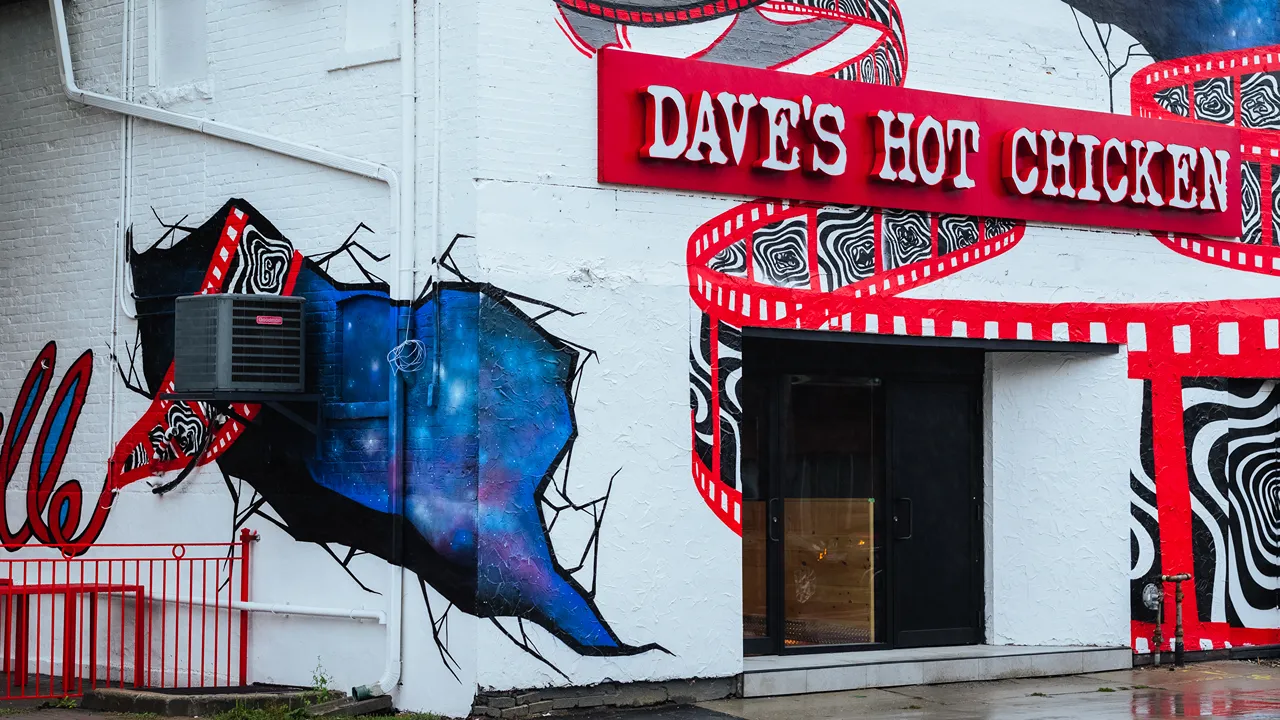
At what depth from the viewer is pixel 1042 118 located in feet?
39.4

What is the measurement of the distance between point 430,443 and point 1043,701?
184 inches

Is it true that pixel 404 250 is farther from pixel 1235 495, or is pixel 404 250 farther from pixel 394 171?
pixel 1235 495

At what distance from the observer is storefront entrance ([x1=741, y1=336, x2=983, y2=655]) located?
1155 centimetres

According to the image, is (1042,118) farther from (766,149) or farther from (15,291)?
(15,291)

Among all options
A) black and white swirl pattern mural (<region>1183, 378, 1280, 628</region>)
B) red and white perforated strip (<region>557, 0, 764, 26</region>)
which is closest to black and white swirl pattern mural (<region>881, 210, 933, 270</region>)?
red and white perforated strip (<region>557, 0, 764, 26</region>)

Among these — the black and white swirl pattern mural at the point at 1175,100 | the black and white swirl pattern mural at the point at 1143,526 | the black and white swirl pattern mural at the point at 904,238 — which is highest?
the black and white swirl pattern mural at the point at 1175,100

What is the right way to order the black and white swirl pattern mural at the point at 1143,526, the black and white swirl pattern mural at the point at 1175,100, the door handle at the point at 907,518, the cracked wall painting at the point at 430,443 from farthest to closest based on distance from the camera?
the black and white swirl pattern mural at the point at 1175,100 → the black and white swirl pattern mural at the point at 1143,526 → the door handle at the point at 907,518 → the cracked wall painting at the point at 430,443

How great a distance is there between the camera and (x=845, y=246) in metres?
11.2

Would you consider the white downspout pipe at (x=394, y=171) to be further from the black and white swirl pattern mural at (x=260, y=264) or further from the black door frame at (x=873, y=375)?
the black door frame at (x=873, y=375)

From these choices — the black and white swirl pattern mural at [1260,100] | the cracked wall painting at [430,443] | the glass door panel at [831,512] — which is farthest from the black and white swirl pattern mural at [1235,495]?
the cracked wall painting at [430,443]

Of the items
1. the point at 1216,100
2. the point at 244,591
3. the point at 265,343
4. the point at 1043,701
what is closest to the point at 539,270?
the point at 265,343

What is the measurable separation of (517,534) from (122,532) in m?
3.68

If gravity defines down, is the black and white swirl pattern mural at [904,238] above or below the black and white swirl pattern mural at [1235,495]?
above

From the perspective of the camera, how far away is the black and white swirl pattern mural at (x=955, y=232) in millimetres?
11594
